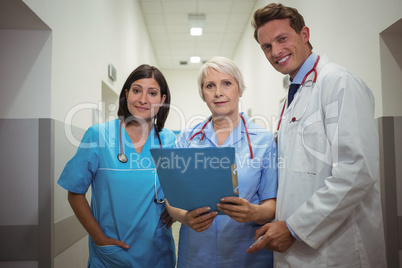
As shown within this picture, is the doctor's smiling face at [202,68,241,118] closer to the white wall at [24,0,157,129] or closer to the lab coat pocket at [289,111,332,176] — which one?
the lab coat pocket at [289,111,332,176]

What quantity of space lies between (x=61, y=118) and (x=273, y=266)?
1.53 meters

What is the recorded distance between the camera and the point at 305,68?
1271mm

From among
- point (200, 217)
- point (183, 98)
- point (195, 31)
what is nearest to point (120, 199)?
point (200, 217)

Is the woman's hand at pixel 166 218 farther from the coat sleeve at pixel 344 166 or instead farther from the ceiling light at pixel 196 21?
the ceiling light at pixel 196 21

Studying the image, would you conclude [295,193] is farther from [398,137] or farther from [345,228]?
[398,137]

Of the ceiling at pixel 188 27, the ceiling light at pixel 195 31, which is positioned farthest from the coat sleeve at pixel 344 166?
Answer: the ceiling light at pixel 195 31

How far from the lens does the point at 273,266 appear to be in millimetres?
1321

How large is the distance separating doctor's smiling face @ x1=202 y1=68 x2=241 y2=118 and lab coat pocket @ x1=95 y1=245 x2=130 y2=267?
30.3 inches

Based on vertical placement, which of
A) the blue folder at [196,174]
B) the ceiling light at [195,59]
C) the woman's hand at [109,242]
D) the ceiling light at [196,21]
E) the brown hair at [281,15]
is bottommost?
the woman's hand at [109,242]

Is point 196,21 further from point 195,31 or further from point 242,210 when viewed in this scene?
point 242,210

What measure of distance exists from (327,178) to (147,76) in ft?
3.20

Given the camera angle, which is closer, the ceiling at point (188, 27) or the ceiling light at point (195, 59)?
the ceiling at point (188, 27)

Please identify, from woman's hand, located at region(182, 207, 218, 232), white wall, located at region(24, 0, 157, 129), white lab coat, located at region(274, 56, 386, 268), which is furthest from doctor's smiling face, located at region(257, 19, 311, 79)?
white wall, located at region(24, 0, 157, 129)

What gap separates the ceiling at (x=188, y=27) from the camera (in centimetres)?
495
